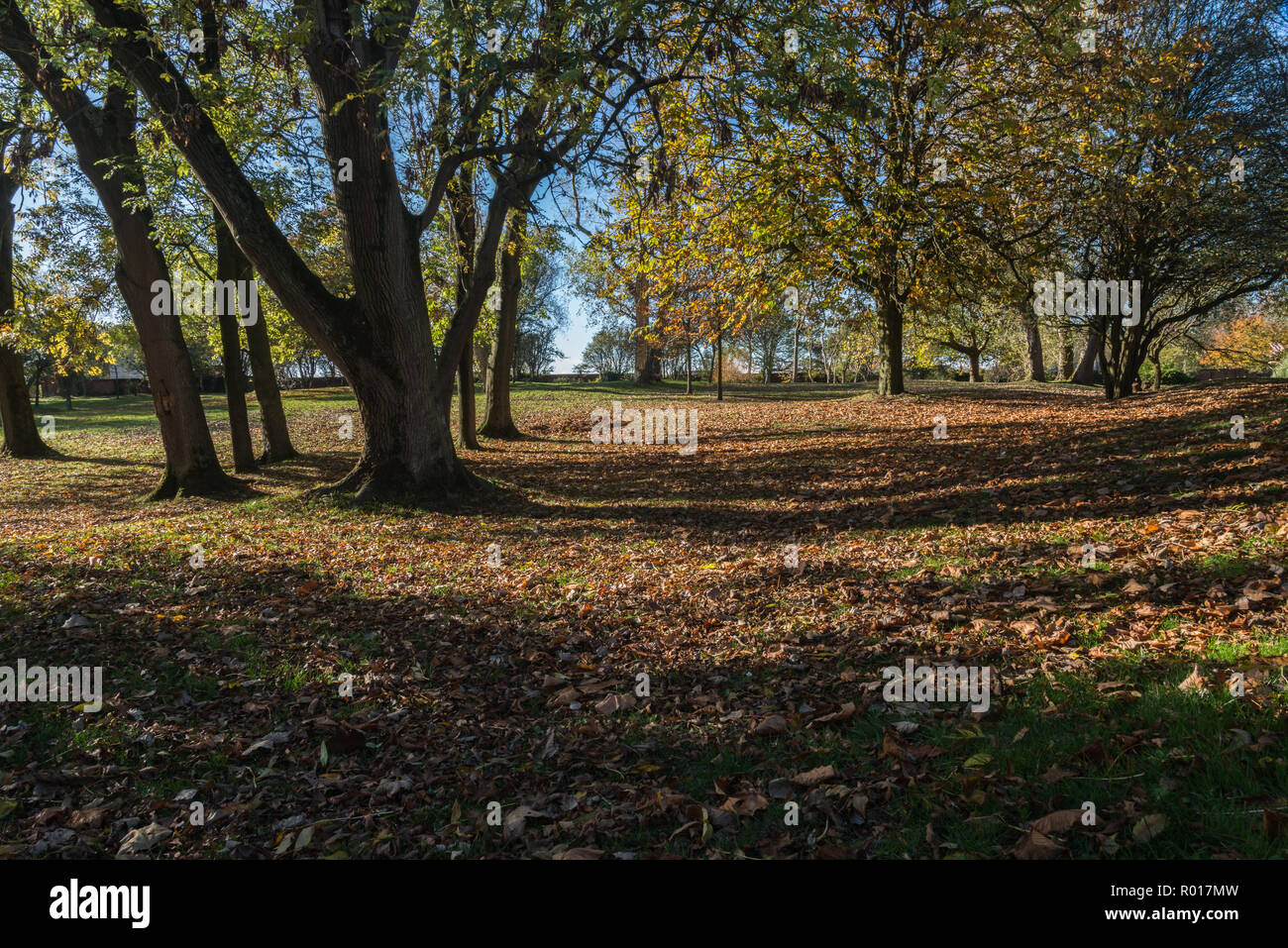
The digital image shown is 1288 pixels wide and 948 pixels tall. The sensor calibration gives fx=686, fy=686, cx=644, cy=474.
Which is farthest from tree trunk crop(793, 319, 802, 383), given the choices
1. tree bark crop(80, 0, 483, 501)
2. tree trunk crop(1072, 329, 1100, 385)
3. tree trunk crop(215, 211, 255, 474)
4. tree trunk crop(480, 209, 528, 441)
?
tree trunk crop(215, 211, 255, 474)

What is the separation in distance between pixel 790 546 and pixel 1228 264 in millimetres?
16283

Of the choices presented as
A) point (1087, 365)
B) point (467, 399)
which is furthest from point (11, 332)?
point (1087, 365)

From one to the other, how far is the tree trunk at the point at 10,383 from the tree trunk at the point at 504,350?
1183 centimetres

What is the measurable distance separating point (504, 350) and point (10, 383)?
13.5 meters

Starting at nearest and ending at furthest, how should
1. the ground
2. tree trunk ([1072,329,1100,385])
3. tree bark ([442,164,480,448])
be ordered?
the ground → tree bark ([442,164,480,448]) → tree trunk ([1072,329,1100,385])

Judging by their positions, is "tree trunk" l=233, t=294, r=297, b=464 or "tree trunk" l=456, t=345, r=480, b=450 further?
"tree trunk" l=456, t=345, r=480, b=450

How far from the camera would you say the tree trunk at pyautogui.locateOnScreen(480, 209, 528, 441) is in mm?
18562

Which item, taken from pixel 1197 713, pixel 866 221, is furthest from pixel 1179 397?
pixel 1197 713

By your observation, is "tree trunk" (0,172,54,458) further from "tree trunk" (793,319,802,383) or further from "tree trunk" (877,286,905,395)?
"tree trunk" (877,286,905,395)

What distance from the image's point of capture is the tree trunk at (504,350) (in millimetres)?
18562

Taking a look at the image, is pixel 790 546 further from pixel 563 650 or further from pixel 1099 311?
pixel 1099 311

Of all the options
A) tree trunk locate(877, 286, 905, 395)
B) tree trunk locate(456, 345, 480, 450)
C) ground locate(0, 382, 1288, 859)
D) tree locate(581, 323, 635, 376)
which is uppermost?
tree locate(581, 323, 635, 376)

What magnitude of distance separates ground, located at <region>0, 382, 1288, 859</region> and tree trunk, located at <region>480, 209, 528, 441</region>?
9.73 metres

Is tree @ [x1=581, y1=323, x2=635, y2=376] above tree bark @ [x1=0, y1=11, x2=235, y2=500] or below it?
above
